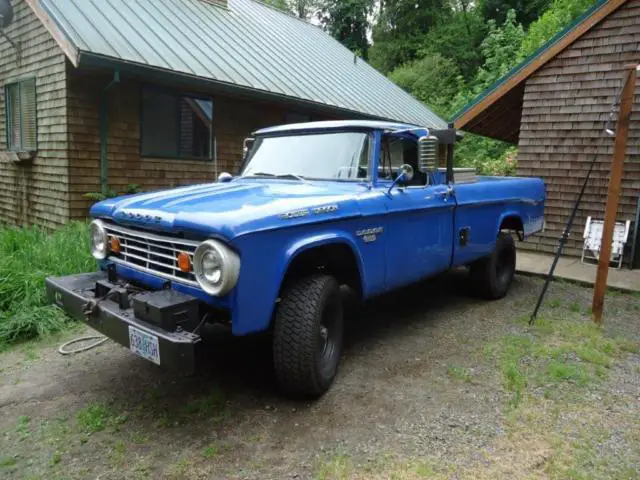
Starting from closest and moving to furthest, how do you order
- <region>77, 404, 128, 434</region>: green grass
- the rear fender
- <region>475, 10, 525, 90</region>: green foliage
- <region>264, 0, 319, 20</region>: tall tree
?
<region>77, 404, 128, 434</region>: green grass < the rear fender < <region>475, 10, 525, 90</region>: green foliage < <region>264, 0, 319, 20</region>: tall tree

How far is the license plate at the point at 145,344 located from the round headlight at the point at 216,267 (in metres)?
0.40

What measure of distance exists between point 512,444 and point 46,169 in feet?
27.1

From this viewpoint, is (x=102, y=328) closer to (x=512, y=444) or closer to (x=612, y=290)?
(x=512, y=444)

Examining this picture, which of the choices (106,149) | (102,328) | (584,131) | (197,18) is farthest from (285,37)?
(102,328)

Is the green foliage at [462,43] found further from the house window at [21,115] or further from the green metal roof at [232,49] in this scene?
the house window at [21,115]

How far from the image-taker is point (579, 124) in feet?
26.3

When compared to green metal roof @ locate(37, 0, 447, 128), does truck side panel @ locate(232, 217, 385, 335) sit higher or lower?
lower

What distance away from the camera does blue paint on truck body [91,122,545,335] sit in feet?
9.02

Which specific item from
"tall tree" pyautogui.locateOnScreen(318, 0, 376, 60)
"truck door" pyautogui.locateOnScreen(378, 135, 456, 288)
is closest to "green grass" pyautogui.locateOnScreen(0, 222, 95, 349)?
"truck door" pyautogui.locateOnScreen(378, 135, 456, 288)

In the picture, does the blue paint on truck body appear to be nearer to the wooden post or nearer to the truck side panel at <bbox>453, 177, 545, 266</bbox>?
the truck side panel at <bbox>453, 177, 545, 266</bbox>

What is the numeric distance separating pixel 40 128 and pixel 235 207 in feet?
22.8

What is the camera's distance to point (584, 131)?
26.2 feet

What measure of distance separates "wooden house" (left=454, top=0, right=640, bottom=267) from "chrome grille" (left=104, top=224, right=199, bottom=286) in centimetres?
679

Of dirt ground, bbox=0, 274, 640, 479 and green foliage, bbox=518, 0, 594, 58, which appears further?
green foliage, bbox=518, 0, 594, 58
